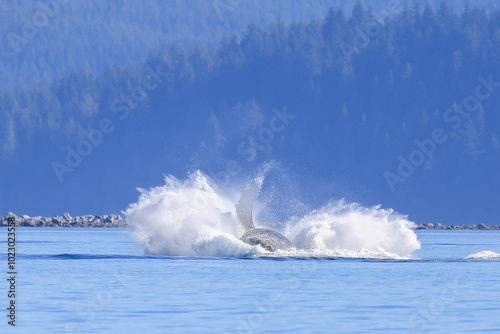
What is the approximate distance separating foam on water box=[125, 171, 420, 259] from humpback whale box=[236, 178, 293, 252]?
0.39 meters

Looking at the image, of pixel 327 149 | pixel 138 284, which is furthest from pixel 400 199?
pixel 138 284

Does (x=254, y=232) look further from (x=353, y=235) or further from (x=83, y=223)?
(x=83, y=223)

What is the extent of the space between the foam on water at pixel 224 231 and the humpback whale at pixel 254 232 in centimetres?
39

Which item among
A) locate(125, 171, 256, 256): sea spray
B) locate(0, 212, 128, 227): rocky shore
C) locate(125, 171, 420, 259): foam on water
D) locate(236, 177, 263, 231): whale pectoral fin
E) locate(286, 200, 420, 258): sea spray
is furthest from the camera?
locate(0, 212, 128, 227): rocky shore

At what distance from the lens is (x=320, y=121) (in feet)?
590

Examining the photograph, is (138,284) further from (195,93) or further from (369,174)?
(195,93)

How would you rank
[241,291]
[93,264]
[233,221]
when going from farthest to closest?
1. [233,221]
2. [93,264]
3. [241,291]

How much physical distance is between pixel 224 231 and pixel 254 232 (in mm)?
2847

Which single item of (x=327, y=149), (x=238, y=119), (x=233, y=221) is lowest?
(x=233, y=221)

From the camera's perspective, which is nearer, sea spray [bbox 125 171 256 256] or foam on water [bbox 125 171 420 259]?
foam on water [bbox 125 171 420 259]

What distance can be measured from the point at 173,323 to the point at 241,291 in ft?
21.4

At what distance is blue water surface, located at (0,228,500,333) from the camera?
1013 inches

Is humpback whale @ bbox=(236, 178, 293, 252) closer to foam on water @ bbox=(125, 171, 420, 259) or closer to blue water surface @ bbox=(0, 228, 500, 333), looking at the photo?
foam on water @ bbox=(125, 171, 420, 259)

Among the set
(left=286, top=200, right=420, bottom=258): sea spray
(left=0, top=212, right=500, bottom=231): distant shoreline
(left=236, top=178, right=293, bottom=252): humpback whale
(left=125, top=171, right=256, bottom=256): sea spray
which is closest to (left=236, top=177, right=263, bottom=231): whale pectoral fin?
(left=236, top=178, right=293, bottom=252): humpback whale
